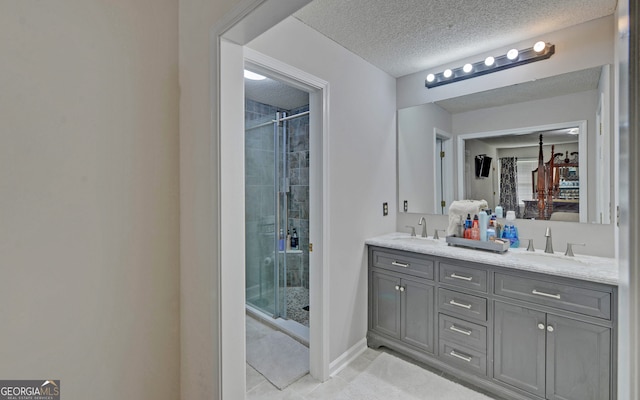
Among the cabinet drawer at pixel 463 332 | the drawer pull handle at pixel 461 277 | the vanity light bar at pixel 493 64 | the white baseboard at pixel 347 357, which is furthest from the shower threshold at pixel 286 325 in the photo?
the vanity light bar at pixel 493 64

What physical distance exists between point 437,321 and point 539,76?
1928 millimetres

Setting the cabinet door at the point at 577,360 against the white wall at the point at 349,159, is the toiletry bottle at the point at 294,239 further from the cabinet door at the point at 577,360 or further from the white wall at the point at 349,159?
the cabinet door at the point at 577,360

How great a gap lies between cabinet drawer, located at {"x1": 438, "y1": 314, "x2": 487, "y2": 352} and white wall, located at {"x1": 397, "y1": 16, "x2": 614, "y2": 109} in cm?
182

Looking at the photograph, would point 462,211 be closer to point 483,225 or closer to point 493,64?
point 483,225

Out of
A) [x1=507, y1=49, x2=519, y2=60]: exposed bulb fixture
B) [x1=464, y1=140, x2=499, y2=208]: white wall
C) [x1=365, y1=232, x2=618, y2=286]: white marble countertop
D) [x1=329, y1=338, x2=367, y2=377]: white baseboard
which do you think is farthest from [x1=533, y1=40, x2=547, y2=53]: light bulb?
[x1=329, y1=338, x2=367, y2=377]: white baseboard

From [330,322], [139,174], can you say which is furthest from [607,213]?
[139,174]

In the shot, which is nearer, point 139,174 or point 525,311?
point 139,174

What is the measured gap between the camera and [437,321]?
210 cm

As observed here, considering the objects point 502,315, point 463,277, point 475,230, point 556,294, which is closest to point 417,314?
point 463,277

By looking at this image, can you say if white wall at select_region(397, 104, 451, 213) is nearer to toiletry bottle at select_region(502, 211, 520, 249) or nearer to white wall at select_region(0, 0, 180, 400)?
toiletry bottle at select_region(502, 211, 520, 249)

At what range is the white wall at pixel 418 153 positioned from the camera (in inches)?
105

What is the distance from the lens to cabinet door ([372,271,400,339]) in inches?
91.4

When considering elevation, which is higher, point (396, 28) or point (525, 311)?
point (396, 28)

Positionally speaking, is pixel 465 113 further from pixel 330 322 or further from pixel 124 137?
pixel 124 137
